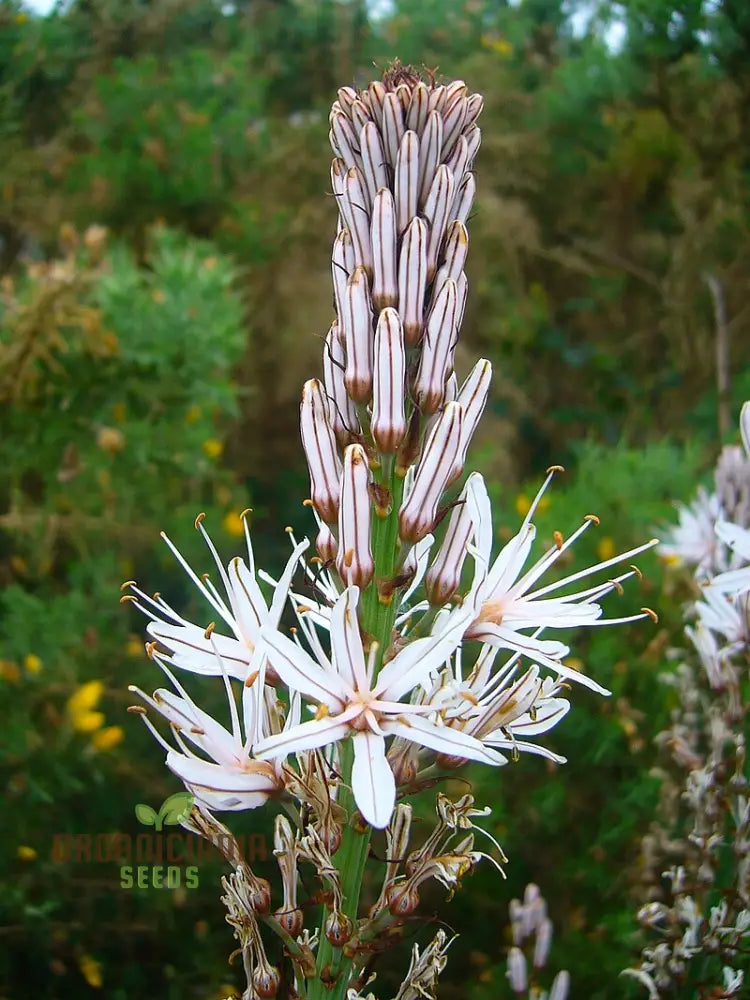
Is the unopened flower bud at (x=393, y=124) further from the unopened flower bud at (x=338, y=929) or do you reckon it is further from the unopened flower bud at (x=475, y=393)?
the unopened flower bud at (x=338, y=929)

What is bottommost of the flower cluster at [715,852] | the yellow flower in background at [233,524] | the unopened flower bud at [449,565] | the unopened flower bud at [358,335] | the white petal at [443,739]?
the flower cluster at [715,852]

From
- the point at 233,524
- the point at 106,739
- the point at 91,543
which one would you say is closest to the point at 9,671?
the point at 106,739

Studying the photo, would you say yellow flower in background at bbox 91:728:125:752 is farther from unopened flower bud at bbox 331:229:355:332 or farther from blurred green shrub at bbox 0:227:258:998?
unopened flower bud at bbox 331:229:355:332

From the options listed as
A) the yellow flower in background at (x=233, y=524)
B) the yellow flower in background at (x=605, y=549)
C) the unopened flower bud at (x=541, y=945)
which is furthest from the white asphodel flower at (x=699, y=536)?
the yellow flower in background at (x=233, y=524)

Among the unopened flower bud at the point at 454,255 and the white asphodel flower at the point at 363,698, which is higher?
→ the unopened flower bud at the point at 454,255

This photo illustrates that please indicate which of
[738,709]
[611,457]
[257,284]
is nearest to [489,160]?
[257,284]

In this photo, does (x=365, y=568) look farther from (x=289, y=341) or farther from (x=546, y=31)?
(x=546, y=31)

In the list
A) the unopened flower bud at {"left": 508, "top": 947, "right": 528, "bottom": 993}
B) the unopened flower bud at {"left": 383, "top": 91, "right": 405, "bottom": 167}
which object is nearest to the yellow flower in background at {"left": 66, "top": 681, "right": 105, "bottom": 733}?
the unopened flower bud at {"left": 508, "top": 947, "right": 528, "bottom": 993}

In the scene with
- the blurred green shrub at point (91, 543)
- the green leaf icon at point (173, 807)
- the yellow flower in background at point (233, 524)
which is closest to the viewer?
the green leaf icon at point (173, 807)
